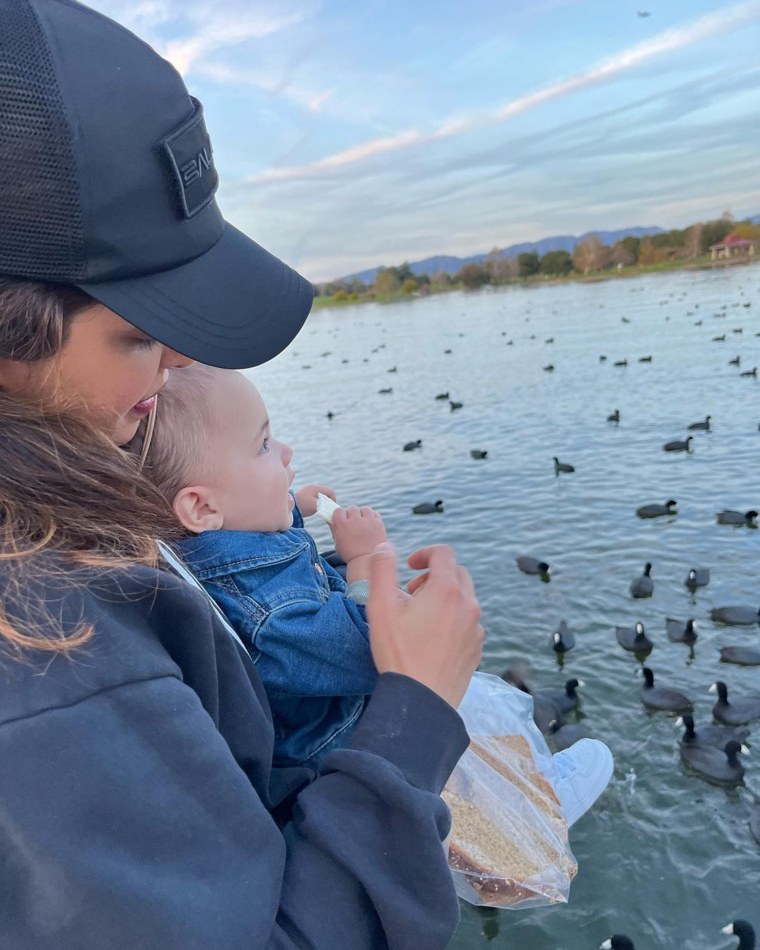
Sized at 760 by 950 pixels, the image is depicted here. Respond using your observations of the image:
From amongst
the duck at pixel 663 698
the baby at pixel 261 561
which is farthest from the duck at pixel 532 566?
the baby at pixel 261 561

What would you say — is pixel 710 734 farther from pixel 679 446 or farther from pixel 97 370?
pixel 679 446

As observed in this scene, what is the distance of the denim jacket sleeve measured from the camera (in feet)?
5.93

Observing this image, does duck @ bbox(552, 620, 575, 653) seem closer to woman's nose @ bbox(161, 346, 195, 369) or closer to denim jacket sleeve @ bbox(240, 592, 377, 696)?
denim jacket sleeve @ bbox(240, 592, 377, 696)

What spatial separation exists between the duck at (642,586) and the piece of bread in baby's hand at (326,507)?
6954mm

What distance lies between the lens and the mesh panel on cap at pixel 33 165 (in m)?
1.11

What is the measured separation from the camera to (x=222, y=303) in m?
1.48

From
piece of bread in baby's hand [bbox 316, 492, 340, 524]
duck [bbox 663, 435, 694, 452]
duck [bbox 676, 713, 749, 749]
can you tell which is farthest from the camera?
duck [bbox 663, 435, 694, 452]

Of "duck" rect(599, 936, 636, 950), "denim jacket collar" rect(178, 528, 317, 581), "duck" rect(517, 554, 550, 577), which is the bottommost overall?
"duck" rect(599, 936, 636, 950)

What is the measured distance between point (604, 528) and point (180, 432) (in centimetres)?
968

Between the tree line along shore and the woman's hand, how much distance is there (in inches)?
3306

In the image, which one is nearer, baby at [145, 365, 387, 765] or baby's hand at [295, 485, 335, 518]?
baby at [145, 365, 387, 765]

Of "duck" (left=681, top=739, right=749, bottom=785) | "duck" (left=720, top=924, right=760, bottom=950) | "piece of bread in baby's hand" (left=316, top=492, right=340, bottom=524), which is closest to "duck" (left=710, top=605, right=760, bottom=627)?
"duck" (left=681, top=739, right=749, bottom=785)

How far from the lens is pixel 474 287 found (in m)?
111

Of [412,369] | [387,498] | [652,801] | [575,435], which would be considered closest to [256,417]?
[652,801]
